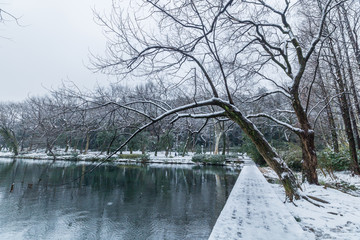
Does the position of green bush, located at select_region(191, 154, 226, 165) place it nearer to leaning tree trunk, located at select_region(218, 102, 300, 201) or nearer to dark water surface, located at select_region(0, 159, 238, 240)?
dark water surface, located at select_region(0, 159, 238, 240)

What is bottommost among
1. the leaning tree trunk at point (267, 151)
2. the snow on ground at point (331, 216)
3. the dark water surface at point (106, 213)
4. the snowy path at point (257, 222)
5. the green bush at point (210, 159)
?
the dark water surface at point (106, 213)

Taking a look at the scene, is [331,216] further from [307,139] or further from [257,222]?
[307,139]

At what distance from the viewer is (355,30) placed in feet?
22.1

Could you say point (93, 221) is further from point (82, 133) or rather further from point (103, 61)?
point (103, 61)

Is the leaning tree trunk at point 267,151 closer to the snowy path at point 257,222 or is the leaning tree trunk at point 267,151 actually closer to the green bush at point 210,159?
the snowy path at point 257,222

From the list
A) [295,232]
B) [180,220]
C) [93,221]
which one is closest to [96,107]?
[93,221]

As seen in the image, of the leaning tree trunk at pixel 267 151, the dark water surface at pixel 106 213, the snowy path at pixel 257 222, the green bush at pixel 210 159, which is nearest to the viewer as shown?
the snowy path at pixel 257 222

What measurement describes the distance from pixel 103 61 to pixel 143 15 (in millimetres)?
1186

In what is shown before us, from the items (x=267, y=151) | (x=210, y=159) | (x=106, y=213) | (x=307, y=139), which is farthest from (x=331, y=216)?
(x=210, y=159)

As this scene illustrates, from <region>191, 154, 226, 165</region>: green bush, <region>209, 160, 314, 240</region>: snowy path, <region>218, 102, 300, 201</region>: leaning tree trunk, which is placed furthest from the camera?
<region>191, 154, 226, 165</region>: green bush

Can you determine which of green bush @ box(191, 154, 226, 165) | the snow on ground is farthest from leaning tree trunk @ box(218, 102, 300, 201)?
green bush @ box(191, 154, 226, 165)

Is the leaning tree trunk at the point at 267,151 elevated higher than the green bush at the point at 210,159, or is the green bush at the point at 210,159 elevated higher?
the leaning tree trunk at the point at 267,151

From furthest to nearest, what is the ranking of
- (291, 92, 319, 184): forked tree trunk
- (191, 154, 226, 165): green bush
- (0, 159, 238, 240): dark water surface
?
1. (191, 154, 226, 165): green bush
2. (291, 92, 319, 184): forked tree trunk
3. (0, 159, 238, 240): dark water surface

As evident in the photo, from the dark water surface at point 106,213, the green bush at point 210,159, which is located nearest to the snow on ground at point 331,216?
the dark water surface at point 106,213
